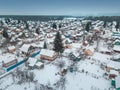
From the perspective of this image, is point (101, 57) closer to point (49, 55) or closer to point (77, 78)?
point (77, 78)

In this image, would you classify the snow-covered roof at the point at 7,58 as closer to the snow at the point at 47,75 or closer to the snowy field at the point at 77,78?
the snowy field at the point at 77,78

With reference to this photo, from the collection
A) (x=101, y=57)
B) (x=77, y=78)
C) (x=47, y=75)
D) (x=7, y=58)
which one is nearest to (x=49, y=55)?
(x=47, y=75)

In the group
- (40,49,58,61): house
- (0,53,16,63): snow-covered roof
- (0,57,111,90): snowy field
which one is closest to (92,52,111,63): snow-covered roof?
(0,57,111,90): snowy field

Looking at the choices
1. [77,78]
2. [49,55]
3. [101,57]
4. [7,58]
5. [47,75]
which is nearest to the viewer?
[77,78]

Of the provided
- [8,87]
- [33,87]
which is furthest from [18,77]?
[33,87]

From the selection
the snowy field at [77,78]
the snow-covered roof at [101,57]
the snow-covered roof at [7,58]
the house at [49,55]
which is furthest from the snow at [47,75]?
the snow-covered roof at [101,57]

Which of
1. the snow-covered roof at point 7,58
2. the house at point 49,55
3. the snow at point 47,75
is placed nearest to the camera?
the snow at point 47,75

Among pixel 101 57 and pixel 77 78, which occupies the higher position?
pixel 101 57

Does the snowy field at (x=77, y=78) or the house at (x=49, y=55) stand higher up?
the house at (x=49, y=55)

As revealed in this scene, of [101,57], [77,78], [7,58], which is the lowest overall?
[77,78]

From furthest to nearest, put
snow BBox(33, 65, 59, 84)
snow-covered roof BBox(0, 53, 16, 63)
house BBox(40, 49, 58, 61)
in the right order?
1. house BBox(40, 49, 58, 61)
2. snow-covered roof BBox(0, 53, 16, 63)
3. snow BBox(33, 65, 59, 84)

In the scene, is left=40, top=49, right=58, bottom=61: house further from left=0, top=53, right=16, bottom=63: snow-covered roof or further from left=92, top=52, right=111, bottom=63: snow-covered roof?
left=92, top=52, right=111, bottom=63: snow-covered roof
